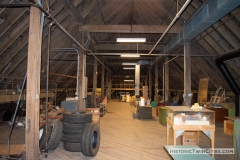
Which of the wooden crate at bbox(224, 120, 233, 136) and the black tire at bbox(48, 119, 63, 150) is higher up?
the black tire at bbox(48, 119, 63, 150)

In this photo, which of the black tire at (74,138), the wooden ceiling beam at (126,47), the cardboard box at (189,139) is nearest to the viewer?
the black tire at (74,138)

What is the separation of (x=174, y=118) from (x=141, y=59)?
10.8 metres

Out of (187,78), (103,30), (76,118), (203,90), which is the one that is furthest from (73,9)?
(203,90)

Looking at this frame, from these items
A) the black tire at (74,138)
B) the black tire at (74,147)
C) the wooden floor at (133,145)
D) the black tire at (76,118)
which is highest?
the black tire at (76,118)

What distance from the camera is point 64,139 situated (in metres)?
4.10

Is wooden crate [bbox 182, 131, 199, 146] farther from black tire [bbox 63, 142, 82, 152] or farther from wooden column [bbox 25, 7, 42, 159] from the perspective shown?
wooden column [bbox 25, 7, 42, 159]

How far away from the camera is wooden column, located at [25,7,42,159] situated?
2.84 m

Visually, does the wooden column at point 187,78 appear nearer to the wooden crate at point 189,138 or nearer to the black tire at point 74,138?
the wooden crate at point 189,138

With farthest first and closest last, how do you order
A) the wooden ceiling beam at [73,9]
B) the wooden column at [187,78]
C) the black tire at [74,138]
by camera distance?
the wooden column at [187,78] → the wooden ceiling beam at [73,9] → the black tire at [74,138]

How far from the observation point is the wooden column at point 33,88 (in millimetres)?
2838

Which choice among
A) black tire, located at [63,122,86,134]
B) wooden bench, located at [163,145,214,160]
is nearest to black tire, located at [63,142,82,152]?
black tire, located at [63,122,86,134]

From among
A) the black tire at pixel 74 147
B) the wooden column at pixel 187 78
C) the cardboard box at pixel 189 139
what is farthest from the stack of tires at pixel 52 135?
the wooden column at pixel 187 78

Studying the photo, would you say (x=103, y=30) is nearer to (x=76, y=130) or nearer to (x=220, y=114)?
(x=76, y=130)

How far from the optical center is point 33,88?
113 inches
